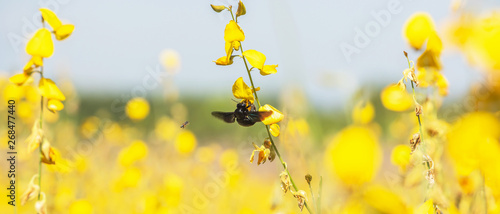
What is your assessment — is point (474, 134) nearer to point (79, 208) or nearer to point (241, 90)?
point (241, 90)

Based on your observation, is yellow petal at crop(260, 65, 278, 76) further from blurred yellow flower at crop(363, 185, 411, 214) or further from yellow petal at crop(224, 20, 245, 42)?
blurred yellow flower at crop(363, 185, 411, 214)

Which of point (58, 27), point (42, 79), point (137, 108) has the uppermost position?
point (58, 27)

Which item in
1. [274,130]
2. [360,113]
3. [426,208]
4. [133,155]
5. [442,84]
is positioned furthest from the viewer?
[133,155]

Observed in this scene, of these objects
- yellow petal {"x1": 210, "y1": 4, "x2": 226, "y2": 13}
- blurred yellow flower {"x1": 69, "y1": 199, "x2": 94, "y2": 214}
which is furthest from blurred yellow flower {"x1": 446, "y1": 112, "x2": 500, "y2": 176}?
blurred yellow flower {"x1": 69, "y1": 199, "x2": 94, "y2": 214}

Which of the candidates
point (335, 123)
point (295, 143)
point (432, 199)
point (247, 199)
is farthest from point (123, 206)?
point (432, 199)

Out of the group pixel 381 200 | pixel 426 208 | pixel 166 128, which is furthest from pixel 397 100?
pixel 166 128

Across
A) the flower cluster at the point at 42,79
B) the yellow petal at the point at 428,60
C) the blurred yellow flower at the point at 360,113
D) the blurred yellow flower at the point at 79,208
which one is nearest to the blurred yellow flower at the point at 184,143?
the blurred yellow flower at the point at 79,208

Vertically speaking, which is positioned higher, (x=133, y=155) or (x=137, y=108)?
(x=137, y=108)
